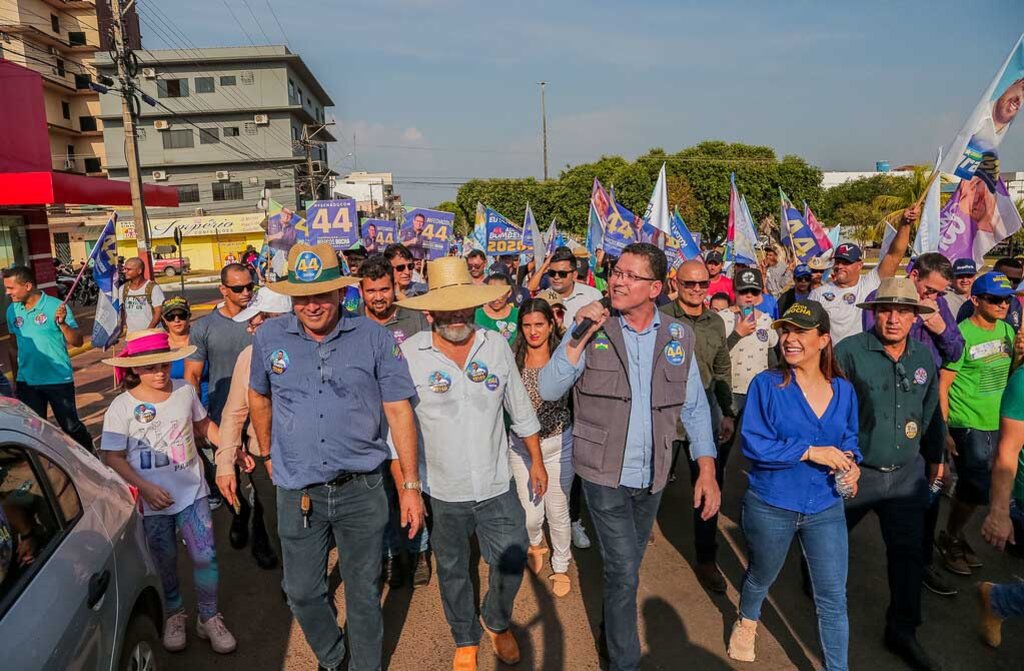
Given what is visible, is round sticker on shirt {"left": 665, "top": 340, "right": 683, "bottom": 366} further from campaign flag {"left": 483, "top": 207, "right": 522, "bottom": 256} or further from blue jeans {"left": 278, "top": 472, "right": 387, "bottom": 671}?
campaign flag {"left": 483, "top": 207, "right": 522, "bottom": 256}

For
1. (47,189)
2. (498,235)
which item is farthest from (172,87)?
(498,235)

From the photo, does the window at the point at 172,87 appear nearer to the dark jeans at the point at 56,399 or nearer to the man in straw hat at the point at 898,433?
the dark jeans at the point at 56,399

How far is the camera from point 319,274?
3084mm

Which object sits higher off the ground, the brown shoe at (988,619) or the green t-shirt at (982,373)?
the green t-shirt at (982,373)

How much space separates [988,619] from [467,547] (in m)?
2.77

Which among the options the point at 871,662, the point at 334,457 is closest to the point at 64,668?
the point at 334,457

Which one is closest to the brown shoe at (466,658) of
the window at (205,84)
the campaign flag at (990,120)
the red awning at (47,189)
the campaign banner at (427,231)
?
the campaign flag at (990,120)

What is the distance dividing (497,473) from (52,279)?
16.4m

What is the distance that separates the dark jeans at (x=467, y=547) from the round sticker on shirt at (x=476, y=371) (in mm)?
622

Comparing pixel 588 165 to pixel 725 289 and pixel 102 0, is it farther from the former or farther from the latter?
pixel 725 289

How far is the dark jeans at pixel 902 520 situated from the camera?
3.39m

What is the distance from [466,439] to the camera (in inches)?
127

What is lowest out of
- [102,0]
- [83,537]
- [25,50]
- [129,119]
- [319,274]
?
[83,537]

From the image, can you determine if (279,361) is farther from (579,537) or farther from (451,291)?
(579,537)
